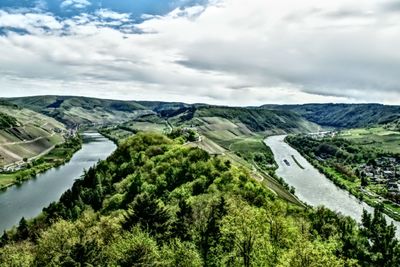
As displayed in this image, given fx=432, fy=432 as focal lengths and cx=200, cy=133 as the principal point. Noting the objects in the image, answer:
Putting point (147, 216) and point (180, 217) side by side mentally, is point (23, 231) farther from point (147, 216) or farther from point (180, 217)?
point (147, 216)

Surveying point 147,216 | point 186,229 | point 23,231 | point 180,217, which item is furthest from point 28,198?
point 186,229

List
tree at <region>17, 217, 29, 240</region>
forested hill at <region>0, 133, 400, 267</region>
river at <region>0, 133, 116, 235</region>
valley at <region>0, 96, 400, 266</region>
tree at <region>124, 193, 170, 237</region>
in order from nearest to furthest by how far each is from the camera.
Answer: forested hill at <region>0, 133, 400, 267</region>, valley at <region>0, 96, 400, 266</region>, tree at <region>124, 193, 170, 237</region>, tree at <region>17, 217, 29, 240</region>, river at <region>0, 133, 116, 235</region>

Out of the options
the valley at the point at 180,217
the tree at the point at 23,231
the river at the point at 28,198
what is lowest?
the river at the point at 28,198

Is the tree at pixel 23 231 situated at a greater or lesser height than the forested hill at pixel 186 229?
lesser

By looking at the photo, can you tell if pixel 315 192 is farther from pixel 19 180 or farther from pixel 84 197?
pixel 19 180

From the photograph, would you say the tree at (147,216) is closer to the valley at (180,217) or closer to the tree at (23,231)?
the valley at (180,217)

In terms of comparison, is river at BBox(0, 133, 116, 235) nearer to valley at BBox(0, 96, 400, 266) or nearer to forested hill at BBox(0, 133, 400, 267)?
valley at BBox(0, 96, 400, 266)

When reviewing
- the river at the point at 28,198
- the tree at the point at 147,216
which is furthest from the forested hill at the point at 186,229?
the river at the point at 28,198

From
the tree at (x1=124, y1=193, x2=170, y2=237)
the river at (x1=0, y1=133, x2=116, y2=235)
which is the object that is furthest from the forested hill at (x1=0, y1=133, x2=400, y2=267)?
the river at (x1=0, y1=133, x2=116, y2=235)
